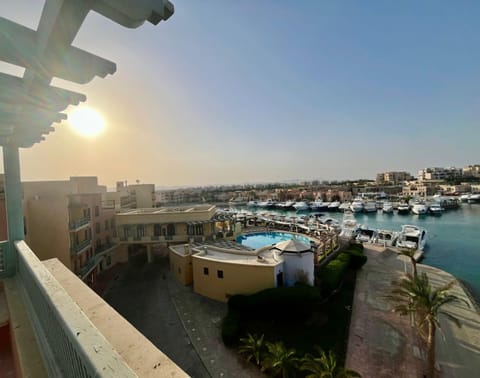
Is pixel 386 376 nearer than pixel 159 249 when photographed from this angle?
Yes

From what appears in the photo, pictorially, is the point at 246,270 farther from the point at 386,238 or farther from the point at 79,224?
the point at 386,238

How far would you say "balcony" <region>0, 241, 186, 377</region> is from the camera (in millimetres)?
1077

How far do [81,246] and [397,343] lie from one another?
58.5 feet

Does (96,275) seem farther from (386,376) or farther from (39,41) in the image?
(39,41)

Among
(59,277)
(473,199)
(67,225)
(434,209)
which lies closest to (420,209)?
(434,209)

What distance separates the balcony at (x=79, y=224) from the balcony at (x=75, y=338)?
41.4 ft

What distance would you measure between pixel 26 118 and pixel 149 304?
42.0 ft

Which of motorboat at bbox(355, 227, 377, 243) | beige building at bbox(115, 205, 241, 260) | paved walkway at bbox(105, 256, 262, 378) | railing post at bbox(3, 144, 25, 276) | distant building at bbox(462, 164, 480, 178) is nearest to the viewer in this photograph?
railing post at bbox(3, 144, 25, 276)

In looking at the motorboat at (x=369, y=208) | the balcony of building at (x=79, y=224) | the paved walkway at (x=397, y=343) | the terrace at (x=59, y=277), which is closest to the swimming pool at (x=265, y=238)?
the paved walkway at (x=397, y=343)

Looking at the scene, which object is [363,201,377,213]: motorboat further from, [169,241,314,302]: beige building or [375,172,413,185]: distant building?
[375,172,413,185]: distant building

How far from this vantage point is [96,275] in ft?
57.0

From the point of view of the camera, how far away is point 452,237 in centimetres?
2881

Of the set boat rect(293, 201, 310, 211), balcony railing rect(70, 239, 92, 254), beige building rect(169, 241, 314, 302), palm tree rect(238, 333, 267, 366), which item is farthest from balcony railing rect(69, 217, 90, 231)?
boat rect(293, 201, 310, 211)

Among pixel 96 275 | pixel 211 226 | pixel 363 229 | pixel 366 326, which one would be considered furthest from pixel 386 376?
pixel 363 229
